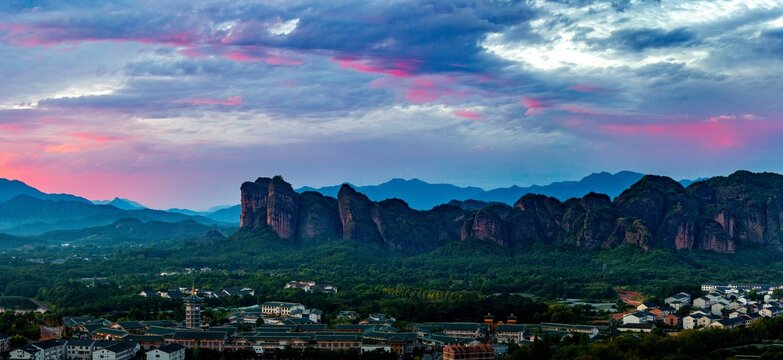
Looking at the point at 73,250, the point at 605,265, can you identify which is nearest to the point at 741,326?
the point at 605,265

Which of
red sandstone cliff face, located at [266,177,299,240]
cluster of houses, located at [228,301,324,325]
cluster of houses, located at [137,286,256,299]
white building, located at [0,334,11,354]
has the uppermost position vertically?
red sandstone cliff face, located at [266,177,299,240]

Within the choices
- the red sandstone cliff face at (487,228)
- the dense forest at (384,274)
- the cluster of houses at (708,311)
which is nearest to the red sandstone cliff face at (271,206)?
the dense forest at (384,274)

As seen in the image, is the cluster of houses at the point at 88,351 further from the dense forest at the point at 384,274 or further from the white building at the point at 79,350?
the dense forest at the point at 384,274

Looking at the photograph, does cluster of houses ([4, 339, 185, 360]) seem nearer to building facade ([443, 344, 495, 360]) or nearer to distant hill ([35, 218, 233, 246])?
building facade ([443, 344, 495, 360])

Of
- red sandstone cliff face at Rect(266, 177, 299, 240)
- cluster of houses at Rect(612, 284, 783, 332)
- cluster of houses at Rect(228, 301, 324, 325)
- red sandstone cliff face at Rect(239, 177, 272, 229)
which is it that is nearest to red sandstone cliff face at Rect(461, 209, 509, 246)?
red sandstone cliff face at Rect(266, 177, 299, 240)

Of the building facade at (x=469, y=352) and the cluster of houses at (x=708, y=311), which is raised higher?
the cluster of houses at (x=708, y=311)

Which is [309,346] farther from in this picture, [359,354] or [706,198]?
[706,198]
